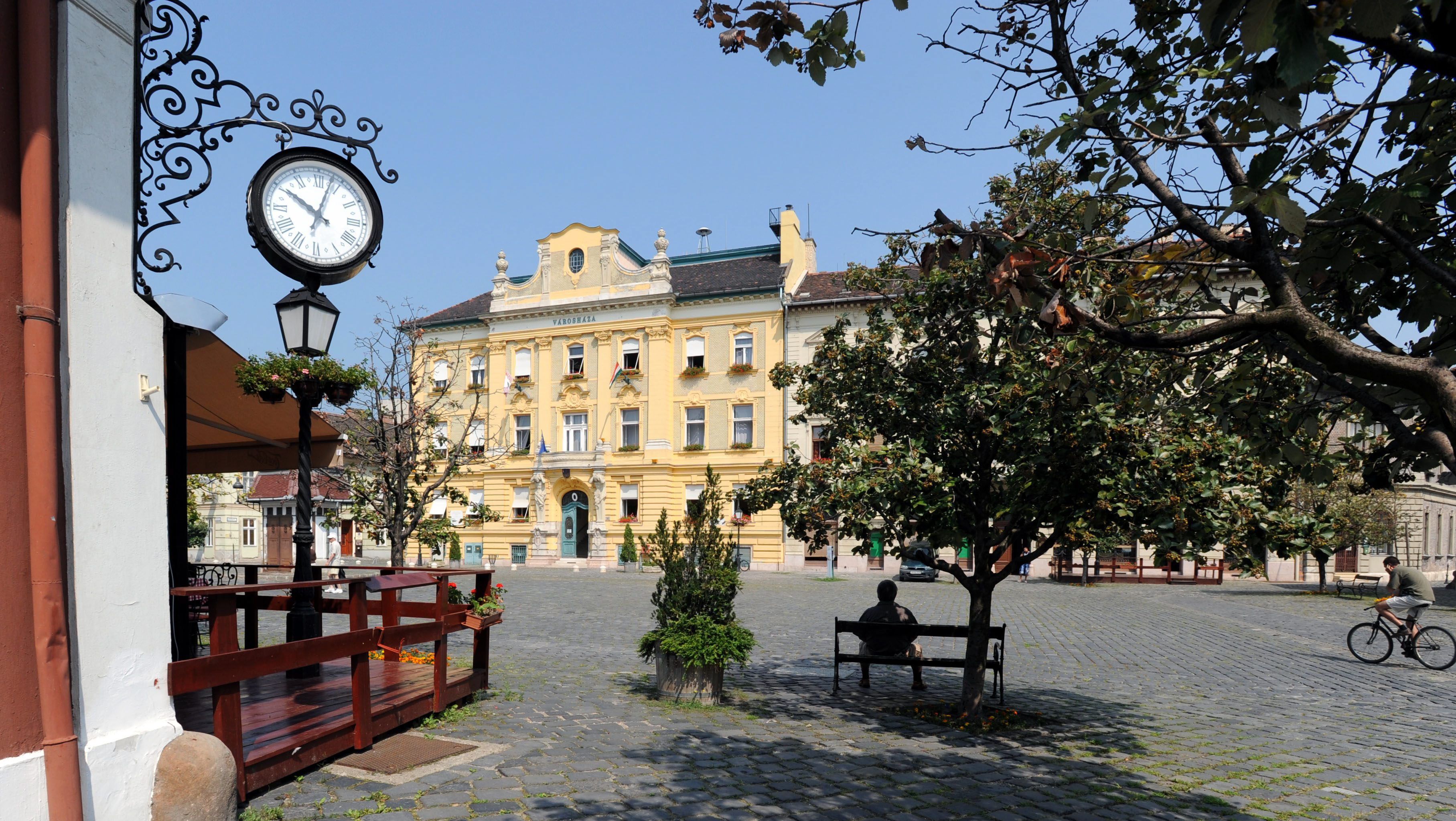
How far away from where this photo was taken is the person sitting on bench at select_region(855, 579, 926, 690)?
10.6m

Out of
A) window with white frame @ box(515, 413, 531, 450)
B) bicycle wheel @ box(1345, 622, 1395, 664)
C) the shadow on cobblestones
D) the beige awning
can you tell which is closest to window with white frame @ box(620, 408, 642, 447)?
window with white frame @ box(515, 413, 531, 450)

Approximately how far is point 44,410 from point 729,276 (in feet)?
136

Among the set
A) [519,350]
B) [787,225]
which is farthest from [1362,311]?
[519,350]

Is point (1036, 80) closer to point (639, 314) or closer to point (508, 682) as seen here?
point (508, 682)

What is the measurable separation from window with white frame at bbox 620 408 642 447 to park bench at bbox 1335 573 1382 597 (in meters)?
29.3

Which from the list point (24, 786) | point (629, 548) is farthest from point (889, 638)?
point (629, 548)

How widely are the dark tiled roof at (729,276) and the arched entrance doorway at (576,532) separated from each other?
38.9 feet

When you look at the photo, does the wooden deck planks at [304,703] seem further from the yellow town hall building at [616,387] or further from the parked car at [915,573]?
the yellow town hall building at [616,387]

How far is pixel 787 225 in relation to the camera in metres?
44.4

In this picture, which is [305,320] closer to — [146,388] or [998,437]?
[146,388]

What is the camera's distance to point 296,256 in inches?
260

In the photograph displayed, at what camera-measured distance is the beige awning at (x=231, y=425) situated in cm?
717

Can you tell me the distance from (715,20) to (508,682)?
802 centimetres

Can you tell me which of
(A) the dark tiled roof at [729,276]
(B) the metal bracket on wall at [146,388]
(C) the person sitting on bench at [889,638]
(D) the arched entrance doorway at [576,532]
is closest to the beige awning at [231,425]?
(B) the metal bracket on wall at [146,388]
